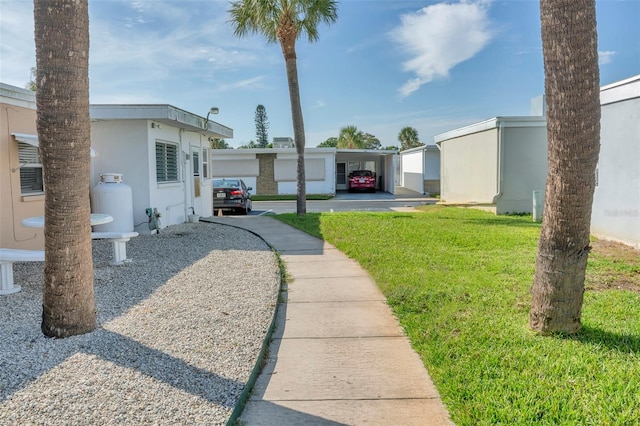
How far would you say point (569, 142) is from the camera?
3.78 meters

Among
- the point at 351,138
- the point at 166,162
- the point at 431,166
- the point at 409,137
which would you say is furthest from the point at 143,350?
the point at 409,137

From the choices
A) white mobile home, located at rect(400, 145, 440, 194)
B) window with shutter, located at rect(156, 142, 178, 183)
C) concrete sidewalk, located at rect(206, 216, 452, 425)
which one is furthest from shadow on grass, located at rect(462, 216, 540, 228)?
white mobile home, located at rect(400, 145, 440, 194)

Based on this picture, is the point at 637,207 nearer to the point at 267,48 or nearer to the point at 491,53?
the point at 491,53

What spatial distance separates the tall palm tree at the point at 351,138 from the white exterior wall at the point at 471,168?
2957 centimetres

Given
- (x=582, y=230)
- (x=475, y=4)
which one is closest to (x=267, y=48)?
(x=475, y=4)

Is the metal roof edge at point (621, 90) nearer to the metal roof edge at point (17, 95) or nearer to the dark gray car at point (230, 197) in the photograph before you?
the metal roof edge at point (17, 95)

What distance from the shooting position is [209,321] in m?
4.89

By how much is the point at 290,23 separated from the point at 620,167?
1002cm

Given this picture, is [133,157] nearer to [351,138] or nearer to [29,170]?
[29,170]

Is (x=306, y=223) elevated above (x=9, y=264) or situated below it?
below

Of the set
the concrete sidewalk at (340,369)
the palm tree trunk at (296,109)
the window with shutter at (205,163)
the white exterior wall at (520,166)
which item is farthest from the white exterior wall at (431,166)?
the concrete sidewalk at (340,369)

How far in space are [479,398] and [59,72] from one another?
13.8 ft

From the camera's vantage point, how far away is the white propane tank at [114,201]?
990 cm

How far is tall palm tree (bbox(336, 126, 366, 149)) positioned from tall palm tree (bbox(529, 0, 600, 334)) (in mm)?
47546
